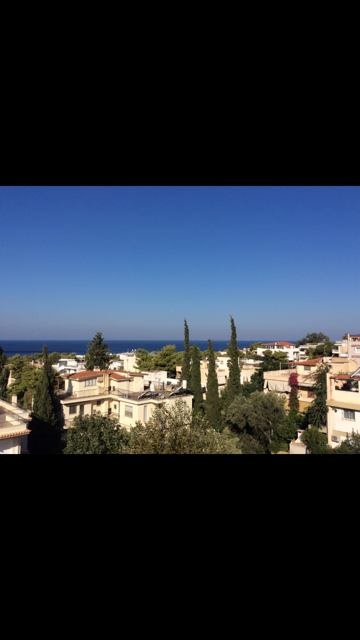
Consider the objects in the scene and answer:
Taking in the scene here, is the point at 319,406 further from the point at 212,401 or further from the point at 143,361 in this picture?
the point at 143,361

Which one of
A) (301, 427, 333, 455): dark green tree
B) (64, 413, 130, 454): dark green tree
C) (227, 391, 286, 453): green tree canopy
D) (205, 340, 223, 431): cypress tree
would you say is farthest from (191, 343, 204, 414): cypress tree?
(64, 413, 130, 454): dark green tree

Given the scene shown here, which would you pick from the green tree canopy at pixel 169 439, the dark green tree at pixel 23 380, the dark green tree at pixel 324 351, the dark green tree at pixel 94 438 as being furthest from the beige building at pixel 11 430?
the dark green tree at pixel 324 351

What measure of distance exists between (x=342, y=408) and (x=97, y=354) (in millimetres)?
10620

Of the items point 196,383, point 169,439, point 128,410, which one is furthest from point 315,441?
point 128,410

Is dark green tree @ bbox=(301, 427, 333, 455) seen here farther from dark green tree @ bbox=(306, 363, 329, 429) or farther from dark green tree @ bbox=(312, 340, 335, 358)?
dark green tree @ bbox=(312, 340, 335, 358)

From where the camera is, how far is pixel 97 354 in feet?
49.3

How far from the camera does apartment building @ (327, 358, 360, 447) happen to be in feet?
26.7

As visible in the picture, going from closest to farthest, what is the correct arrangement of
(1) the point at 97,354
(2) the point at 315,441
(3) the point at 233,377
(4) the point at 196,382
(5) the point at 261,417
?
(2) the point at 315,441 → (5) the point at 261,417 → (3) the point at 233,377 → (4) the point at 196,382 → (1) the point at 97,354

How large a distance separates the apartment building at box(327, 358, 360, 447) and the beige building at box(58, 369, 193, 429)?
4.53 m

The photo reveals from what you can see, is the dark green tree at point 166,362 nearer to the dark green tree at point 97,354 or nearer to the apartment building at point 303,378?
the dark green tree at point 97,354
